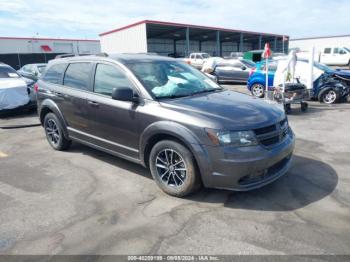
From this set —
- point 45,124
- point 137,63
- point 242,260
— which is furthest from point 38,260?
point 45,124

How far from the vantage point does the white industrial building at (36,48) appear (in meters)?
36.4

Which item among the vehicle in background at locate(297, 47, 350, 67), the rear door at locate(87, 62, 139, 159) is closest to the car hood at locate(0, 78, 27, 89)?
the rear door at locate(87, 62, 139, 159)

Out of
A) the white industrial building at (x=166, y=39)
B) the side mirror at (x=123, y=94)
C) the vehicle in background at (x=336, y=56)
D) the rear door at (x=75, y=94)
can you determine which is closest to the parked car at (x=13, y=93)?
the rear door at (x=75, y=94)

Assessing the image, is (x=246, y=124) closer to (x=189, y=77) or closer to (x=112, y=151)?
(x=189, y=77)

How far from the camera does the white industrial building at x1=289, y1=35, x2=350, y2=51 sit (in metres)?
53.0

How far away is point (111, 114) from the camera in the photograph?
14.4ft

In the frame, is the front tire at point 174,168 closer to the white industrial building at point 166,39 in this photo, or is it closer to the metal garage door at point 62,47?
the white industrial building at point 166,39

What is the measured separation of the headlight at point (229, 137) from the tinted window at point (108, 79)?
1.49 metres

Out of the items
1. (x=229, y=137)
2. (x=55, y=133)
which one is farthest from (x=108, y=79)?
(x=229, y=137)

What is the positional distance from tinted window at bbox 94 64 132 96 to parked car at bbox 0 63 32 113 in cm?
607

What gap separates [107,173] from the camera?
4.79m

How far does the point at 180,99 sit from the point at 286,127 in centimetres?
150

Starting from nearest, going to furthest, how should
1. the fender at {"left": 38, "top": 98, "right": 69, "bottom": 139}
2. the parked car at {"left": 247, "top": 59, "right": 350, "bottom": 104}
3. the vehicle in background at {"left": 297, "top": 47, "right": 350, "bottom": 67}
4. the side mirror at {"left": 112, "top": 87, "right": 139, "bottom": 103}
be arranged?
the side mirror at {"left": 112, "top": 87, "right": 139, "bottom": 103}
the fender at {"left": 38, "top": 98, "right": 69, "bottom": 139}
the parked car at {"left": 247, "top": 59, "right": 350, "bottom": 104}
the vehicle in background at {"left": 297, "top": 47, "right": 350, "bottom": 67}

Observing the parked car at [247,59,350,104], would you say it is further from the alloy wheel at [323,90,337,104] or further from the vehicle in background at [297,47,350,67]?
the vehicle in background at [297,47,350,67]
